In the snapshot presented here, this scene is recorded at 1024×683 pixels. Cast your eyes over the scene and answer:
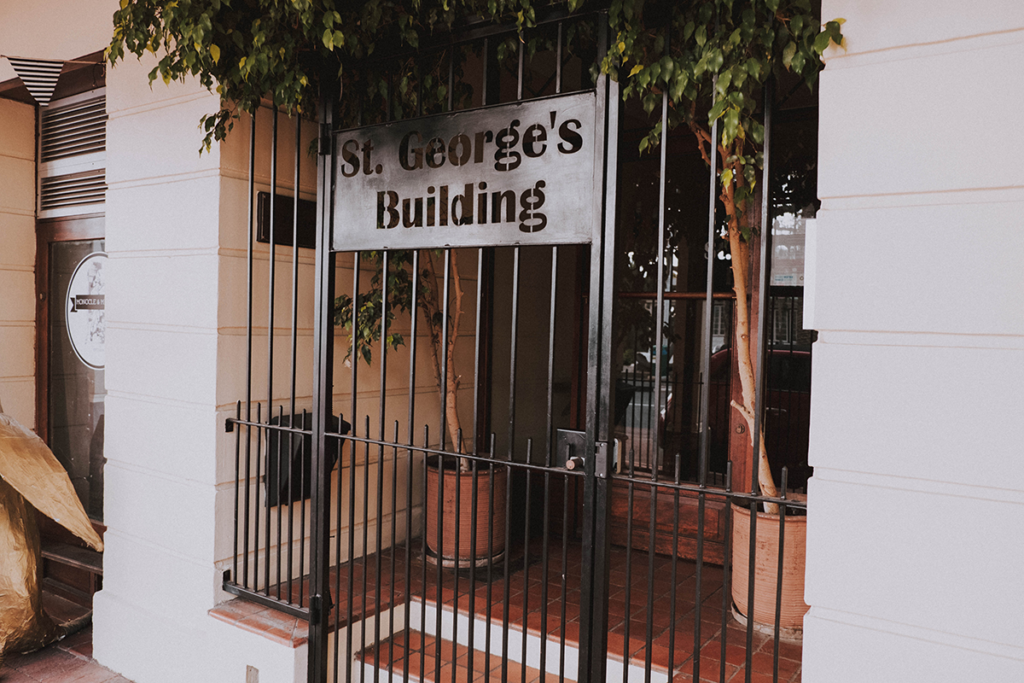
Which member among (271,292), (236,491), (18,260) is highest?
(18,260)

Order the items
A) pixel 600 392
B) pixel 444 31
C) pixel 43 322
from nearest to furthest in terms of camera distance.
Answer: pixel 600 392 < pixel 444 31 < pixel 43 322

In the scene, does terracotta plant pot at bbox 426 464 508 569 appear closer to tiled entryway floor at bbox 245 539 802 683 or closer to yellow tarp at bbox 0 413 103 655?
tiled entryway floor at bbox 245 539 802 683

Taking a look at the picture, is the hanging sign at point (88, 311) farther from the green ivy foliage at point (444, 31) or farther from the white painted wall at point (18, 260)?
the green ivy foliage at point (444, 31)

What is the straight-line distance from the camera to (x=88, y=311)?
14.5ft

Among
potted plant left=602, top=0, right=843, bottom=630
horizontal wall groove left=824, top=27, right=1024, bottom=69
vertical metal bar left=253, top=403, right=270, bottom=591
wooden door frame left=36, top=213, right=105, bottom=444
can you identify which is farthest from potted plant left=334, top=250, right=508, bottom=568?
wooden door frame left=36, top=213, right=105, bottom=444

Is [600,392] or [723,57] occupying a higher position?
[723,57]

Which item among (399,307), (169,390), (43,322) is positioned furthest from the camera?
(43,322)

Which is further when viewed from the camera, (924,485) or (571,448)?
(571,448)

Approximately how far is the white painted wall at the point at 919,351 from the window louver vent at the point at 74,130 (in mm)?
4015

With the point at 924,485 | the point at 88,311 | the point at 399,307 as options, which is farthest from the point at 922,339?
the point at 88,311

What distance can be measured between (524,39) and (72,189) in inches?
132

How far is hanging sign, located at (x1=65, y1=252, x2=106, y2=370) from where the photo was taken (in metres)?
4.34

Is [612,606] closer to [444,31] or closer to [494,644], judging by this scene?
[494,644]

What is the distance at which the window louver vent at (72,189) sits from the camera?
14.1 feet
